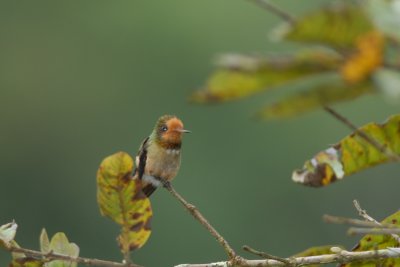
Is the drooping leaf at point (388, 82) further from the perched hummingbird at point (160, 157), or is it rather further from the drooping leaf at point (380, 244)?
the perched hummingbird at point (160, 157)

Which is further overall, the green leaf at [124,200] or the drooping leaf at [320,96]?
the green leaf at [124,200]

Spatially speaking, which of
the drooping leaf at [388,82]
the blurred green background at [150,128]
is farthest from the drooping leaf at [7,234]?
the blurred green background at [150,128]

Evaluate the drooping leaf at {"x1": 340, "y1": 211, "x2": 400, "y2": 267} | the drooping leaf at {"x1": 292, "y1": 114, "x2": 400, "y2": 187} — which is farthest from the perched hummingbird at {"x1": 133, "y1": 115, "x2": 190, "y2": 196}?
the drooping leaf at {"x1": 292, "y1": 114, "x2": 400, "y2": 187}

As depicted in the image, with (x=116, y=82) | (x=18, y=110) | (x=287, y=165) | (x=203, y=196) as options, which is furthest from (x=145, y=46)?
(x=203, y=196)

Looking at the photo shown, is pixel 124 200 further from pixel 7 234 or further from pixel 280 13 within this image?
pixel 280 13

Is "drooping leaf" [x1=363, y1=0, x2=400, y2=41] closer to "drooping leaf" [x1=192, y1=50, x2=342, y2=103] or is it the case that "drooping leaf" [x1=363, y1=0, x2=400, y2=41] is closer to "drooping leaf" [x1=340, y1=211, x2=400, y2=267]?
"drooping leaf" [x1=192, y1=50, x2=342, y2=103]

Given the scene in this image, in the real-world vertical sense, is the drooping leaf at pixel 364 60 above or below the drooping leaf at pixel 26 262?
below

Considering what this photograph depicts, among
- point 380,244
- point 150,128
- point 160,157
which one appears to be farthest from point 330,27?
point 150,128
